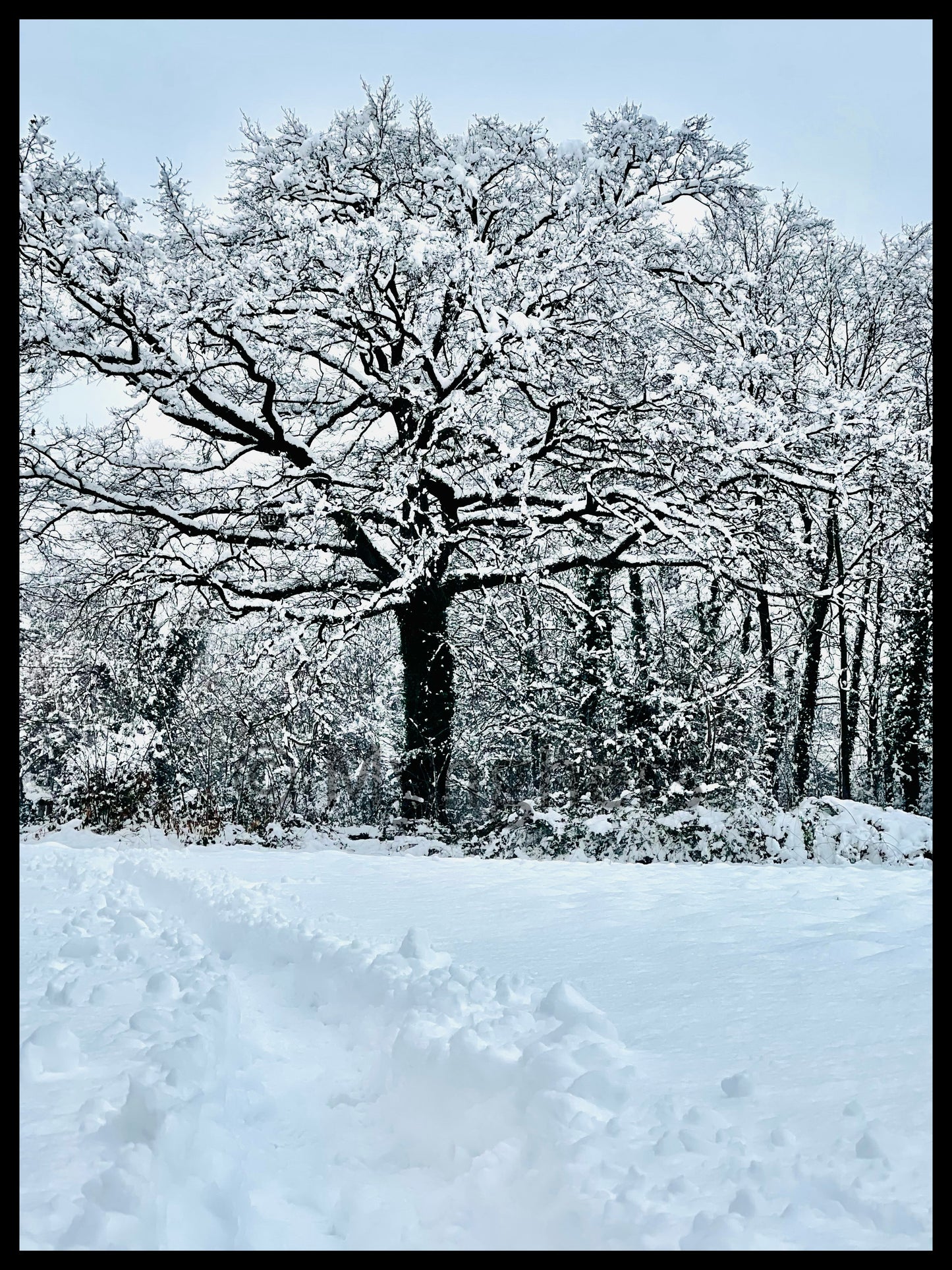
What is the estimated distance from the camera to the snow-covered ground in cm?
201

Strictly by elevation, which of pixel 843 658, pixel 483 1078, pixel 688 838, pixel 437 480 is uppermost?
pixel 437 480

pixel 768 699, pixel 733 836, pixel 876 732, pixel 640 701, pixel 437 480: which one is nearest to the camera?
pixel 733 836

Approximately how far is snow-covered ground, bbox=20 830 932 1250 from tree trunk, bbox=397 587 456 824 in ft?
20.4

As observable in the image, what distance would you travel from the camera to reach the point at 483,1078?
267 cm

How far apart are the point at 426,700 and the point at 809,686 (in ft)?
18.6

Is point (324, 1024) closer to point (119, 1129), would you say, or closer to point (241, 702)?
point (119, 1129)

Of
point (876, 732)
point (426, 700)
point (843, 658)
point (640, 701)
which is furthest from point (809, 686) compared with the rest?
point (426, 700)

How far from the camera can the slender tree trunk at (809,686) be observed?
11.8 m

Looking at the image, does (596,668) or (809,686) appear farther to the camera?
(809,686)

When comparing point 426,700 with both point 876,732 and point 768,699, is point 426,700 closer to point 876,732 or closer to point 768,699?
point 768,699

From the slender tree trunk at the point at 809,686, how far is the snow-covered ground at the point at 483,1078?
25.6 feet

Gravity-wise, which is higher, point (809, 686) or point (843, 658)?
point (843, 658)

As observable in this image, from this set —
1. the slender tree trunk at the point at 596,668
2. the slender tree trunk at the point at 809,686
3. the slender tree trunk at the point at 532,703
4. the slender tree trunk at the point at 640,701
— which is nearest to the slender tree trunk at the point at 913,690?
the slender tree trunk at the point at 809,686
